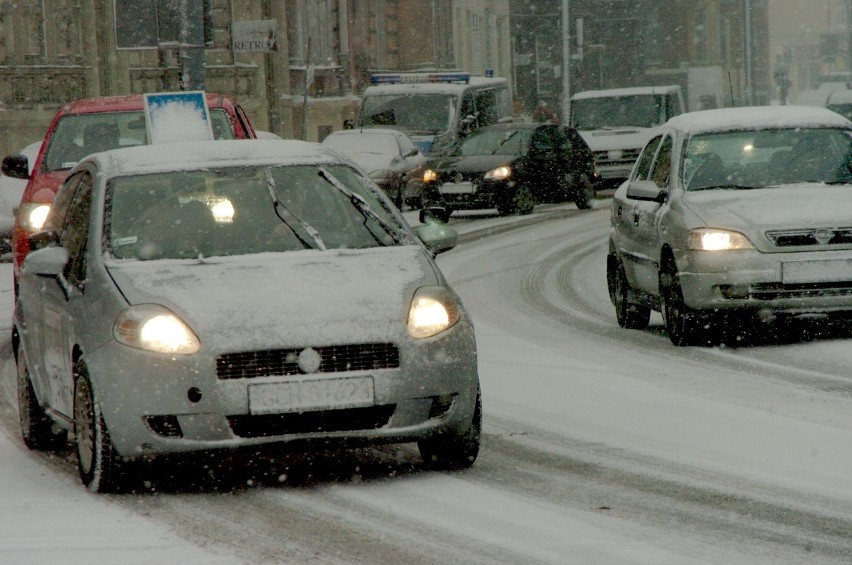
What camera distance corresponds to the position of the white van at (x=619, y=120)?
3528 centimetres

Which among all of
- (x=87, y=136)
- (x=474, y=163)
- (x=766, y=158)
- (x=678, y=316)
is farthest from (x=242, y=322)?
(x=474, y=163)

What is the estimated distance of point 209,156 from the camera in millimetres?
8383

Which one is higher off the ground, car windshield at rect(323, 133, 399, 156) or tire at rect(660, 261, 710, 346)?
car windshield at rect(323, 133, 399, 156)

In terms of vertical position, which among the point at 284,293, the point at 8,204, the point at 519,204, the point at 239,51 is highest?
the point at 239,51

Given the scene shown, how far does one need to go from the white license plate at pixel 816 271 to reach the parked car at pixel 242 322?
4.00 meters

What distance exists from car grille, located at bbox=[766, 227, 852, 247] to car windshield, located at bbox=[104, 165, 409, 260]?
4045 millimetres

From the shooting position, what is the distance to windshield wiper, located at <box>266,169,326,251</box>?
7.91 metres

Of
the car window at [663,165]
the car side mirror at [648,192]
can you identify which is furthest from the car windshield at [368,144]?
the car side mirror at [648,192]

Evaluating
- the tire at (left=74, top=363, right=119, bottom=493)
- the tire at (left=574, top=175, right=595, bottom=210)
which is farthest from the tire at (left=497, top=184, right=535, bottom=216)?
the tire at (left=74, top=363, right=119, bottom=493)

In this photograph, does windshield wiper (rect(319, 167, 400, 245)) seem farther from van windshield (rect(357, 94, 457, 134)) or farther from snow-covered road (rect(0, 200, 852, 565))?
van windshield (rect(357, 94, 457, 134))

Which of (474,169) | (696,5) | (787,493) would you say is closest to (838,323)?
(787,493)

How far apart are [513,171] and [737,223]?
1740 centimetres

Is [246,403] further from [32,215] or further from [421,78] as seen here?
[421,78]

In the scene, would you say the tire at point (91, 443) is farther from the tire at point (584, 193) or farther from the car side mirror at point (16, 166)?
the tire at point (584, 193)
